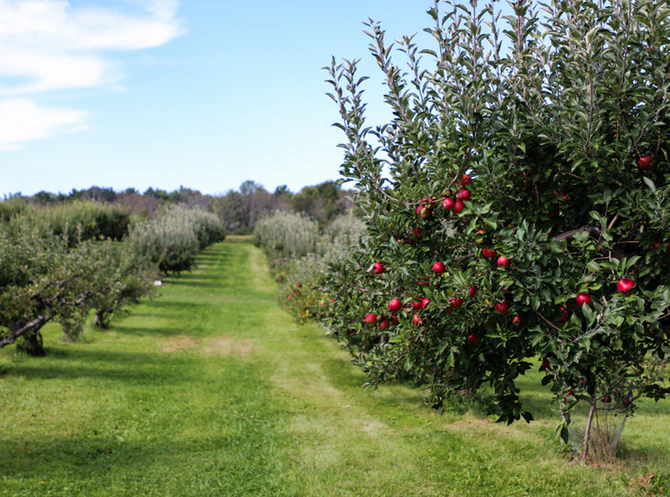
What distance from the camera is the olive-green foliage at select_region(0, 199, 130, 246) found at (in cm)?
3228

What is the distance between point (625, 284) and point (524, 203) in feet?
3.27

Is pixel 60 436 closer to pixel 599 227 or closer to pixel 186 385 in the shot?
pixel 186 385

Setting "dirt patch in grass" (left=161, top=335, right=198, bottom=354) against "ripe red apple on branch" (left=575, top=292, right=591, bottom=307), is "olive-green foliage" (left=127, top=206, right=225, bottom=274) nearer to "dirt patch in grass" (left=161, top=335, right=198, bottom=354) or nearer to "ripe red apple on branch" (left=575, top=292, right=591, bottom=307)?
"dirt patch in grass" (left=161, top=335, right=198, bottom=354)

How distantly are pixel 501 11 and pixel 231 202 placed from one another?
80.7m

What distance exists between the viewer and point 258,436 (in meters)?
9.81

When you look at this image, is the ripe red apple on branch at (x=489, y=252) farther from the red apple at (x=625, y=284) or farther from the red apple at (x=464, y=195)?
the red apple at (x=625, y=284)

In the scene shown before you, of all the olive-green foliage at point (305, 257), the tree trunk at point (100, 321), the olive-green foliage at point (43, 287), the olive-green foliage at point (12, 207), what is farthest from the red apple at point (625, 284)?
the olive-green foliage at point (12, 207)

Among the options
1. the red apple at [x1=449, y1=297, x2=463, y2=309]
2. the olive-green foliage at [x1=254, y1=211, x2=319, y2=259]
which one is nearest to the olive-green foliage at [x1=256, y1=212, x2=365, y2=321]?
the olive-green foliage at [x1=254, y1=211, x2=319, y2=259]

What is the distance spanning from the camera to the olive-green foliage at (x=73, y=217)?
32.3 m

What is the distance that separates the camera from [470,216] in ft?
13.0

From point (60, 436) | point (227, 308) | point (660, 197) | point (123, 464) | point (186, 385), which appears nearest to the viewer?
point (660, 197)

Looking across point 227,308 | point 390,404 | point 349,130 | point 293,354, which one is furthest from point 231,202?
point 349,130

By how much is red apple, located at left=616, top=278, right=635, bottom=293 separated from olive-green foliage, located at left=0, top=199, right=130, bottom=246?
28.1 meters

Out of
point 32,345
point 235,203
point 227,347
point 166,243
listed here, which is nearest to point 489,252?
point 32,345
